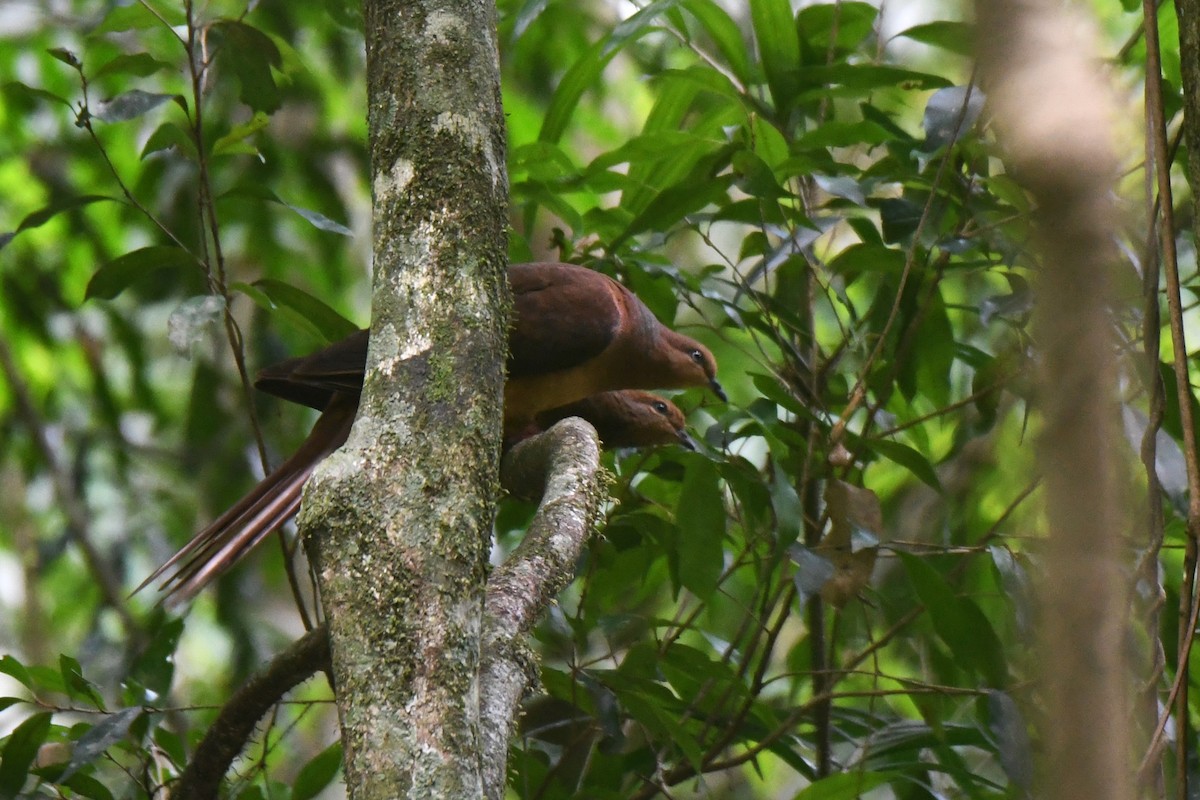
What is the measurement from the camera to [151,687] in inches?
103

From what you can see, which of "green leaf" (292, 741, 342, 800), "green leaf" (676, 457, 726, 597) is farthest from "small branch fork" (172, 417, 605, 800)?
"green leaf" (292, 741, 342, 800)

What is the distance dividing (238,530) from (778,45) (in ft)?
5.88

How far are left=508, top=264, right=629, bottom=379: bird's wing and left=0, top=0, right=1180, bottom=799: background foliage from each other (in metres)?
0.15

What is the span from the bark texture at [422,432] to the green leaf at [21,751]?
1249mm

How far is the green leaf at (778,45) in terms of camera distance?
2902mm

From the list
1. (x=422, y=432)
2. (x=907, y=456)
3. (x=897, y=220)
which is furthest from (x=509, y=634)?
(x=897, y=220)

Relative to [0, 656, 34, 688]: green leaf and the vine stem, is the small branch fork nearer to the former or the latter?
[0, 656, 34, 688]: green leaf

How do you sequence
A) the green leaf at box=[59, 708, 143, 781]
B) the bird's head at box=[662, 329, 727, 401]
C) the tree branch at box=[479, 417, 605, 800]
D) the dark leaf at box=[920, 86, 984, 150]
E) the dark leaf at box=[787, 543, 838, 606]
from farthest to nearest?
the bird's head at box=[662, 329, 727, 401] < the dark leaf at box=[920, 86, 984, 150] < the dark leaf at box=[787, 543, 838, 606] < the green leaf at box=[59, 708, 143, 781] < the tree branch at box=[479, 417, 605, 800]

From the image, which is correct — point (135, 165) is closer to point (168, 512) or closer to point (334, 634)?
point (168, 512)

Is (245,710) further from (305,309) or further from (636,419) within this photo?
(636,419)

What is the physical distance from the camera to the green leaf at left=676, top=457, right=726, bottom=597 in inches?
97.7

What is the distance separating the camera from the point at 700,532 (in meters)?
2.50

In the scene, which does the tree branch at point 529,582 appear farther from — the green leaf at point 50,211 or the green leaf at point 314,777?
the green leaf at point 50,211

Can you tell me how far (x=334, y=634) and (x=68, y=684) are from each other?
1.39 m
